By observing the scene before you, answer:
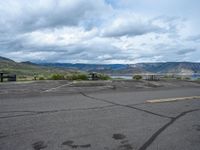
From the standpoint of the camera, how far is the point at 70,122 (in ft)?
19.5

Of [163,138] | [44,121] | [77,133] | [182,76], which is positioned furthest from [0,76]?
[182,76]

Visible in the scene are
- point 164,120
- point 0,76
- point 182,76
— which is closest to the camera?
point 164,120

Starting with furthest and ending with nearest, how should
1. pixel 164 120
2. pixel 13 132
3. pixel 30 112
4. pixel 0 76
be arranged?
pixel 0 76, pixel 30 112, pixel 164 120, pixel 13 132

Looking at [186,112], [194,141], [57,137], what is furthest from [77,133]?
[186,112]

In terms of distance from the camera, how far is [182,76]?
1182 inches

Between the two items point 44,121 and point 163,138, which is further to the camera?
point 44,121

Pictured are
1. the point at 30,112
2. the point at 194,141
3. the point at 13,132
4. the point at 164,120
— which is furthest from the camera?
the point at 30,112

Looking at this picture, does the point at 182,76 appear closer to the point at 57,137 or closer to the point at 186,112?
the point at 186,112

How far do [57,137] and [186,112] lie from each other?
4.84 m

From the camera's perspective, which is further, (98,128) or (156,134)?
(98,128)

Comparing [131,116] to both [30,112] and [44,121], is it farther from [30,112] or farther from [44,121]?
[30,112]

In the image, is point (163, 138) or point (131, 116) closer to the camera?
A: point (163, 138)

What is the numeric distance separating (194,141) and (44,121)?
3803mm

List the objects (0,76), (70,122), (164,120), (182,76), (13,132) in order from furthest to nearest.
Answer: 1. (182,76)
2. (0,76)
3. (164,120)
4. (70,122)
5. (13,132)
